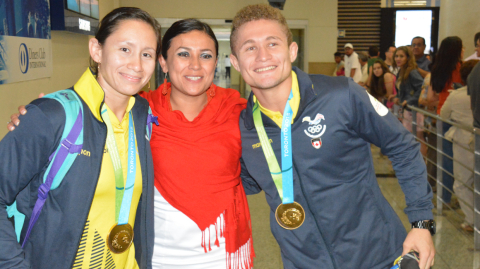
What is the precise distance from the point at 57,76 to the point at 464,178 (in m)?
5.36

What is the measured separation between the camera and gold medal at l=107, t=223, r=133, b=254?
164cm

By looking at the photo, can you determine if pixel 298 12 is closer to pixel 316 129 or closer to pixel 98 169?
pixel 316 129

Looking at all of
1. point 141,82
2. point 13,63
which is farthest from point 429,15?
point 141,82

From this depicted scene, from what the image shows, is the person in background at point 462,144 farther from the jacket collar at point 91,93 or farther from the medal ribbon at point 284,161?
the jacket collar at point 91,93

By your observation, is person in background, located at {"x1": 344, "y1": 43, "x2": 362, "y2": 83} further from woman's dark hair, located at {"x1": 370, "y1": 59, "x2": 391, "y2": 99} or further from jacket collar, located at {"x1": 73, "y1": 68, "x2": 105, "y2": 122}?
jacket collar, located at {"x1": 73, "y1": 68, "x2": 105, "y2": 122}

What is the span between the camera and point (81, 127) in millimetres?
1528

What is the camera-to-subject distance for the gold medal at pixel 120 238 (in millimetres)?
1639

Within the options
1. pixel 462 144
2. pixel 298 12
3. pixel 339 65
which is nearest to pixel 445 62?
pixel 462 144

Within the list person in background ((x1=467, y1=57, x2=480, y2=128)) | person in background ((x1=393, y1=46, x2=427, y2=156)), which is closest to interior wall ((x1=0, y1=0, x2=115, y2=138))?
person in background ((x1=467, y1=57, x2=480, y2=128))

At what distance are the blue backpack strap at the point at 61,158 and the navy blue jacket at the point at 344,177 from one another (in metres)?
0.91

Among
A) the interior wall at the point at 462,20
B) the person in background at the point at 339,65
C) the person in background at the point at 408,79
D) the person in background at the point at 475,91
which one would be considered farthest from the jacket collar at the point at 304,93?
the person in background at the point at 339,65

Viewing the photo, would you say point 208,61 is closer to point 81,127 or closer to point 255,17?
point 255,17

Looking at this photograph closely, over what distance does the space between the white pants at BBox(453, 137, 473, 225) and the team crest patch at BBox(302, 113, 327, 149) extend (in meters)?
2.81

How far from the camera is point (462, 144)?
411cm
